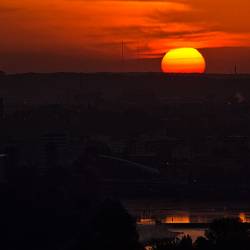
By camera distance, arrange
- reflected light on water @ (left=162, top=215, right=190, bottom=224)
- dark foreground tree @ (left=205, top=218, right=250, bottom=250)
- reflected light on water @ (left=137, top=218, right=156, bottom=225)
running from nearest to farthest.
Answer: dark foreground tree @ (left=205, top=218, right=250, bottom=250) < reflected light on water @ (left=137, top=218, right=156, bottom=225) < reflected light on water @ (left=162, top=215, right=190, bottom=224)

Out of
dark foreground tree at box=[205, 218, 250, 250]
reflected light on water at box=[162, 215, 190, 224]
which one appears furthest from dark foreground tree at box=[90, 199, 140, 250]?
reflected light on water at box=[162, 215, 190, 224]

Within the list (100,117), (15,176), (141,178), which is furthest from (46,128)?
(15,176)

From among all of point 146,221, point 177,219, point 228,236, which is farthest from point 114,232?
point 177,219

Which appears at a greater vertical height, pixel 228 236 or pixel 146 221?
pixel 146 221

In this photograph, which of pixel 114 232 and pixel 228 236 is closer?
pixel 228 236

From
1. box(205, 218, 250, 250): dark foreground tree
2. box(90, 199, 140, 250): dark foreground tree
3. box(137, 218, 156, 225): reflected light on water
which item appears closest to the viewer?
box(205, 218, 250, 250): dark foreground tree

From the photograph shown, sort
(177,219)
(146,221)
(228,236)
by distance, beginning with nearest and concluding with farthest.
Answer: (228,236) < (146,221) < (177,219)

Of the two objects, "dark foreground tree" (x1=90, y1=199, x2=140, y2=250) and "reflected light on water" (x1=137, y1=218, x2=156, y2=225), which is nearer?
"dark foreground tree" (x1=90, y1=199, x2=140, y2=250)

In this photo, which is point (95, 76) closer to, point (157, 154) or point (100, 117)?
point (100, 117)

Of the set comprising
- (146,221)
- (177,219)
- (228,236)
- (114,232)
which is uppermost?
(177,219)

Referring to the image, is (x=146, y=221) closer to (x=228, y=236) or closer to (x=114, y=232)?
(x=114, y=232)

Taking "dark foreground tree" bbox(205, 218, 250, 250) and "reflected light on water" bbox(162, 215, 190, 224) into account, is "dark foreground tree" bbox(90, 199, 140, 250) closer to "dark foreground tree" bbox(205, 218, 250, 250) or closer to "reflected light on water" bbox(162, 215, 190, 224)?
"dark foreground tree" bbox(205, 218, 250, 250)

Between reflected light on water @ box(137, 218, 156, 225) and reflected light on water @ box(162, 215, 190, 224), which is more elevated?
reflected light on water @ box(162, 215, 190, 224)
